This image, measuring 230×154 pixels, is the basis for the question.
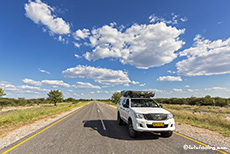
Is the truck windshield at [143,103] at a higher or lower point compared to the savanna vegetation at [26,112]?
higher

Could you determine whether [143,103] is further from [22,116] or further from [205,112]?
[205,112]

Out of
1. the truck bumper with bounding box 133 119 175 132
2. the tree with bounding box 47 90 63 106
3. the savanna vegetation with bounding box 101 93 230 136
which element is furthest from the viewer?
the tree with bounding box 47 90 63 106

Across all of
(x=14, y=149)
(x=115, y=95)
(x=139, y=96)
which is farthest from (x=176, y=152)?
(x=115, y=95)

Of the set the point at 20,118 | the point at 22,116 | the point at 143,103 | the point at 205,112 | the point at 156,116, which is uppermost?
the point at 143,103

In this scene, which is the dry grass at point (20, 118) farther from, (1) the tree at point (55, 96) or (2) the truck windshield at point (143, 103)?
(1) the tree at point (55, 96)

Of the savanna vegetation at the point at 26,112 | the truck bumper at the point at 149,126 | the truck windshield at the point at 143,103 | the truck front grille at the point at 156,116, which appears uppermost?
the truck windshield at the point at 143,103

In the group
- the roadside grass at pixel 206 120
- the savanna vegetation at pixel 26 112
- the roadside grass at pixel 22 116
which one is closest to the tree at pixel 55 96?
the savanna vegetation at pixel 26 112

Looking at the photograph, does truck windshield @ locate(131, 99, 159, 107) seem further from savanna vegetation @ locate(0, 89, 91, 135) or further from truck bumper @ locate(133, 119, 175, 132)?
savanna vegetation @ locate(0, 89, 91, 135)

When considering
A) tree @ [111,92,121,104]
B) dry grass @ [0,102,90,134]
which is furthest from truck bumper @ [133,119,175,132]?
tree @ [111,92,121,104]

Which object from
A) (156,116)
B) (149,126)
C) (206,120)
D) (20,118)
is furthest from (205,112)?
(20,118)

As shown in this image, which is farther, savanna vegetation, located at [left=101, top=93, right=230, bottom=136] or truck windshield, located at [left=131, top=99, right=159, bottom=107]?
savanna vegetation, located at [left=101, top=93, right=230, bottom=136]

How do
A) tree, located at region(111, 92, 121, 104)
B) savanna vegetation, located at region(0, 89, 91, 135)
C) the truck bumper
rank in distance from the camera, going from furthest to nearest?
tree, located at region(111, 92, 121, 104) < savanna vegetation, located at region(0, 89, 91, 135) < the truck bumper

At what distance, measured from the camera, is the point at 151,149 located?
4203 mm

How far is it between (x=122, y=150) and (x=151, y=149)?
1.07 meters
